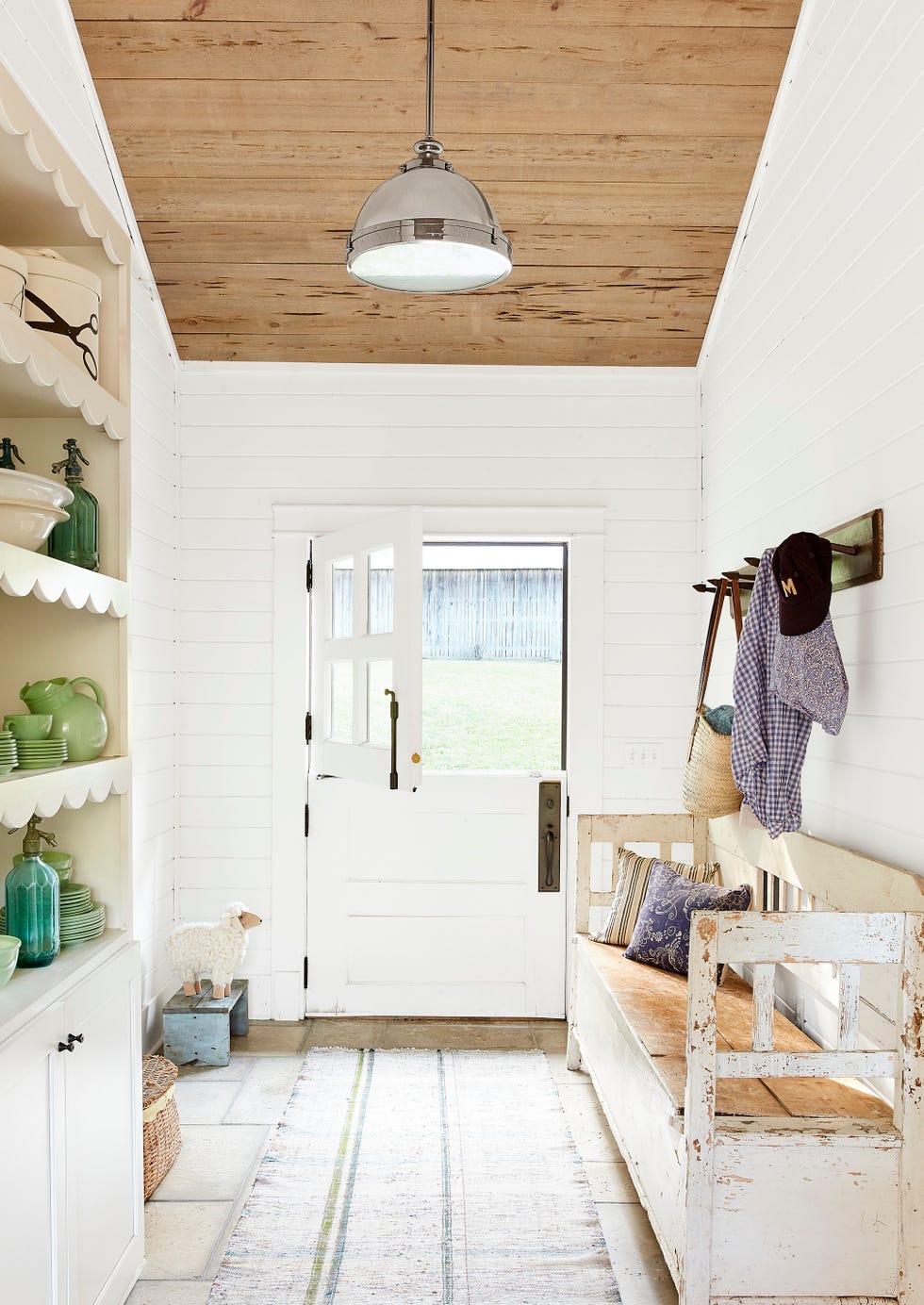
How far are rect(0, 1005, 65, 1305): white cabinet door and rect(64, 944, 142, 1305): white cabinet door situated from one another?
66 mm

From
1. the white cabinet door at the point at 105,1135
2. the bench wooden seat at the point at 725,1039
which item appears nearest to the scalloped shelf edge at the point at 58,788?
the white cabinet door at the point at 105,1135

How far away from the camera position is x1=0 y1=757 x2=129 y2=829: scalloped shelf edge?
186cm

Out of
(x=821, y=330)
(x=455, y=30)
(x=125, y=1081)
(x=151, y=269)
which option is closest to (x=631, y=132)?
(x=455, y=30)

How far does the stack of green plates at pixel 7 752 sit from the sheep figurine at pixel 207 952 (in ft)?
6.58

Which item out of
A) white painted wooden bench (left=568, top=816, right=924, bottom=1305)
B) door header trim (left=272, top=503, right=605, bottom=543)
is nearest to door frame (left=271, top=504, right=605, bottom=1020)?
door header trim (left=272, top=503, right=605, bottom=543)

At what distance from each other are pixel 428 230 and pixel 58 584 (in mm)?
1029

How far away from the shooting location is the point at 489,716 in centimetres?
539

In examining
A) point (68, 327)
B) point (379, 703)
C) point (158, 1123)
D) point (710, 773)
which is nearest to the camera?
point (68, 327)

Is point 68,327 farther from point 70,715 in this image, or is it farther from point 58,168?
point 70,715

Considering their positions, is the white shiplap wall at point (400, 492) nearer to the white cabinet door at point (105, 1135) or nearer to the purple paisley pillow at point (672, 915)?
the purple paisley pillow at point (672, 915)

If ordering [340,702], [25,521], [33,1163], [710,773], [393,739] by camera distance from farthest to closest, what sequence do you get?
1. [340,702]
2. [393,739]
3. [710,773]
4. [25,521]
5. [33,1163]

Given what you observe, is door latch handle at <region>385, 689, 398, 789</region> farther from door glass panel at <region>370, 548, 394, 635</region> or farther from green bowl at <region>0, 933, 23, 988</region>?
green bowl at <region>0, 933, 23, 988</region>

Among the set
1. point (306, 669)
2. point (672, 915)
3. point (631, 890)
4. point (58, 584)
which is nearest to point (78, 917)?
point (58, 584)

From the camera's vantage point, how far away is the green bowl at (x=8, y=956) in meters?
1.93
